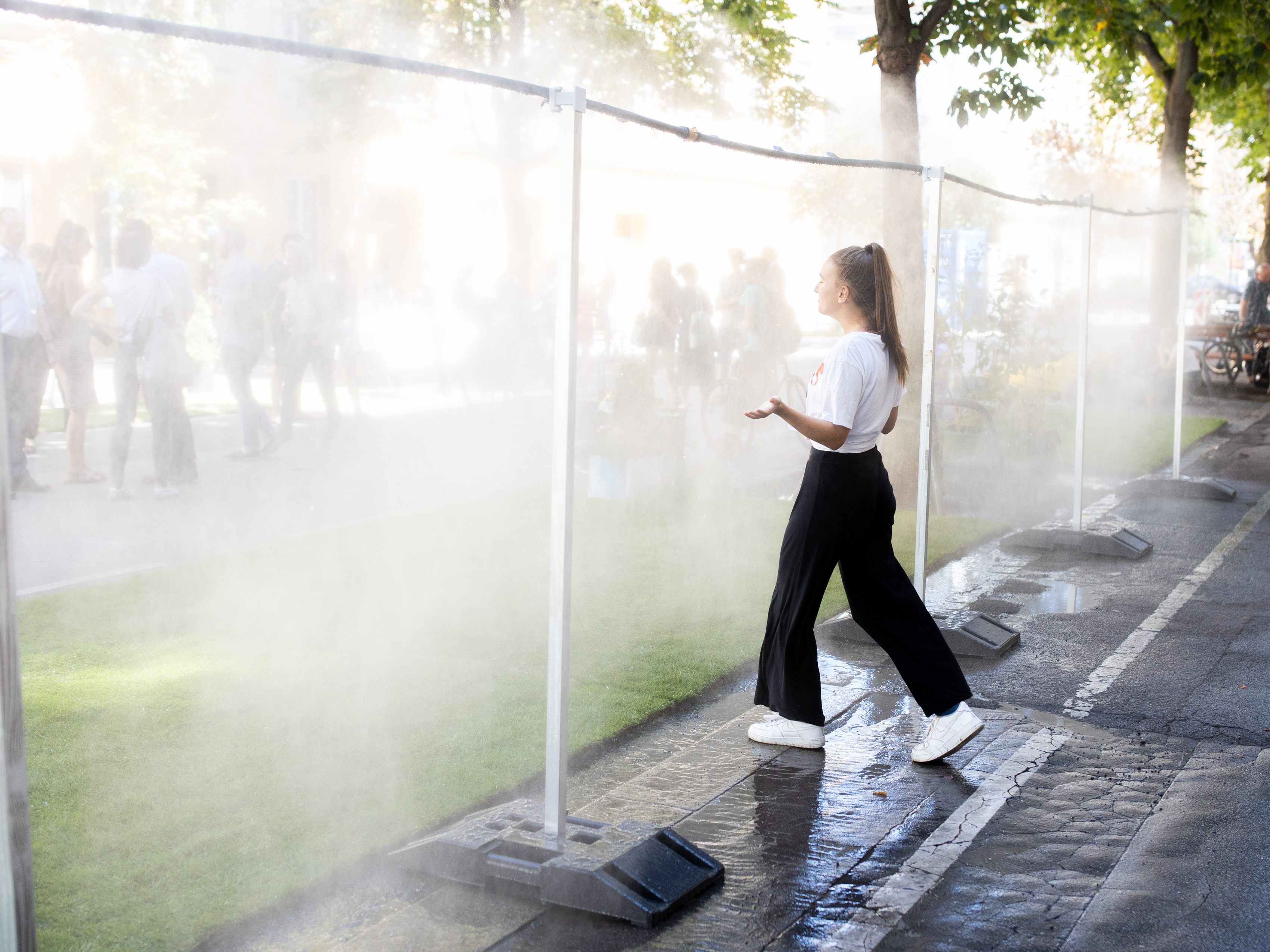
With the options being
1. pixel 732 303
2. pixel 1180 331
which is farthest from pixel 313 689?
pixel 1180 331

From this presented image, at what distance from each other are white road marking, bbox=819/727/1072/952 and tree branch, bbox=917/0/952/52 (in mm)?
6464

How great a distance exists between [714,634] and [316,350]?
2.54 metres

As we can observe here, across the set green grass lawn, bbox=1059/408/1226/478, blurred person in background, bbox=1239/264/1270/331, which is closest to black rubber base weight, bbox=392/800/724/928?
green grass lawn, bbox=1059/408/1226/478

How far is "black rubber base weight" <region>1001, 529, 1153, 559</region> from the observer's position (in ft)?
28.8

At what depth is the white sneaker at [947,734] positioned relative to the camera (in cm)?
479

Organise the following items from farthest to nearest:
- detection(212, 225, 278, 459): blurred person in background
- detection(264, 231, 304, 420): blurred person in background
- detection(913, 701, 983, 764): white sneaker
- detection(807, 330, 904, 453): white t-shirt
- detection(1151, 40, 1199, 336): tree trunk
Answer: detection(1151, 40, 1199, 336): tree trunk → detection(913, 701, 983, 764): white sneaker → detection(807, 330, 904, 453): white t-shirt → detection(264, 231, 304, 420): blurred person in background → detection(212, 225, 278, 459): blurred person in background

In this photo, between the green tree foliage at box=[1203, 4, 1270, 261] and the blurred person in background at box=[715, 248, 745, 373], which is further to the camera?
the green tree foliage at box=[1203, 4, 1270, 261]

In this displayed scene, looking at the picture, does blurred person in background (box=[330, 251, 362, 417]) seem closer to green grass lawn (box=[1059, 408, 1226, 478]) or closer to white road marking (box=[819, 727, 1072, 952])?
white road marking (box=[819, 727, 1072, 952])

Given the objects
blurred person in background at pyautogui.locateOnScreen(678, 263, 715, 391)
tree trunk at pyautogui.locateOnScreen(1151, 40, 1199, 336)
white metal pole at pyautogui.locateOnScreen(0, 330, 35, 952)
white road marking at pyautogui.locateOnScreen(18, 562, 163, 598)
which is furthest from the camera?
tree trunk at pyautogui.locateOnScreen(1151, 40, 1199, 336)

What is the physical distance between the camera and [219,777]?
440 cm

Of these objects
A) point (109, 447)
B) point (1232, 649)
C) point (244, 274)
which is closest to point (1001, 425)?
point (1232, 649)

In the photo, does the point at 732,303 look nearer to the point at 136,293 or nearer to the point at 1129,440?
the point at 136,293

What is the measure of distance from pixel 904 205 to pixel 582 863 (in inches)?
285

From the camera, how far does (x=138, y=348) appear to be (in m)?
7.40
